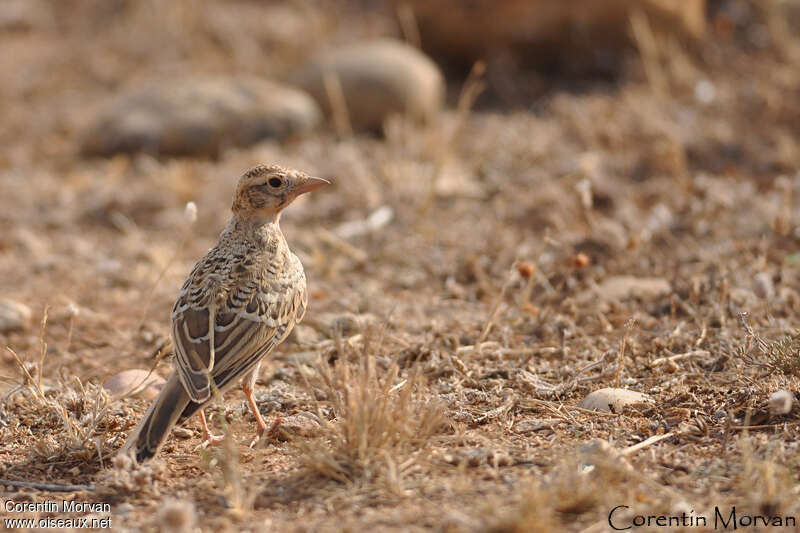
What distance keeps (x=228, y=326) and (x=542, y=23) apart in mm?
7786

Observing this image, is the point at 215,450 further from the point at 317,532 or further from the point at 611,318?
the point at 611,318

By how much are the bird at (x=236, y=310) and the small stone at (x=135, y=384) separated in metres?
0.54

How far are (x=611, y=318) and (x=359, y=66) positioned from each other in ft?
18.2

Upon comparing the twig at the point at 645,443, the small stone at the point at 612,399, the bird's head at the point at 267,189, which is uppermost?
the bird's head at the point at 267,189

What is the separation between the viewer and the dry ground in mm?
3553

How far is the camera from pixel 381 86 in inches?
386

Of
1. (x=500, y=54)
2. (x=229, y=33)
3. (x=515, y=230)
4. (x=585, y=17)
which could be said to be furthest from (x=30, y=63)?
(x=515, y=230)

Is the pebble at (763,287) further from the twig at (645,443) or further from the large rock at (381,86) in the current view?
the large rock at (381,86)

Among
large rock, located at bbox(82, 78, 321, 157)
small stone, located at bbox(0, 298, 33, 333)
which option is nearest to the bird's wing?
small stone, located at bbox(0, 298, 33, 333)

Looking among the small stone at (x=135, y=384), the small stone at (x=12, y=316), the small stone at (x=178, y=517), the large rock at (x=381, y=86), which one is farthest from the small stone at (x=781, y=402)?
the large rock at (x=381, y=86)

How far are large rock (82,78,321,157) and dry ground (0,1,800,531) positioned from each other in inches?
8.9

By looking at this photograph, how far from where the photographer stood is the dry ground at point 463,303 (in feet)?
11.7

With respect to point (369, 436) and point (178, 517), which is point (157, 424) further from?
point (369, 436)

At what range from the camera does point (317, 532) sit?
3240 mm
